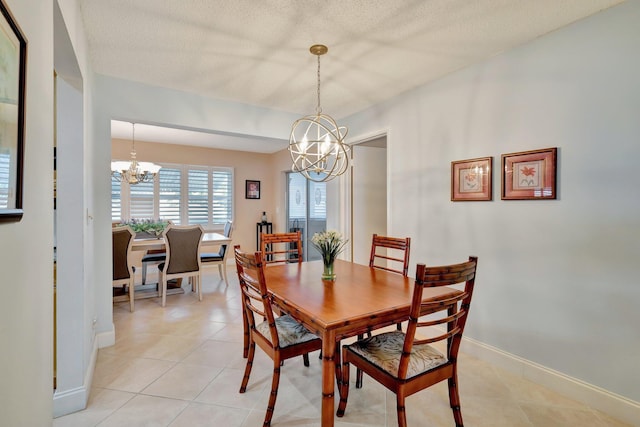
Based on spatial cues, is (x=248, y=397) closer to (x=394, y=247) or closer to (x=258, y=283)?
(x=258, y=283)

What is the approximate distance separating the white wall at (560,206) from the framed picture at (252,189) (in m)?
4.59

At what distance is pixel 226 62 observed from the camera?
2.56 m

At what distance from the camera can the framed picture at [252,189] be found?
6691mm

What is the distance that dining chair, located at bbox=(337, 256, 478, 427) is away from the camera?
1.37 m

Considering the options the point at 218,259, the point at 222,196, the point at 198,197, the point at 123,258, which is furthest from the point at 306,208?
the point at 123,258

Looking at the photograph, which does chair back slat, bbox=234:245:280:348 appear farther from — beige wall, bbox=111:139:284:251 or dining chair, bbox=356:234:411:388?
beige wall, bbox=111:139:284:251

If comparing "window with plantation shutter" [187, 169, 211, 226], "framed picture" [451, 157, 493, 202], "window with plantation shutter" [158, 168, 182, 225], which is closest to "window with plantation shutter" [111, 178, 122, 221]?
"window with plantation shutter" [158, 168, 182, 225]

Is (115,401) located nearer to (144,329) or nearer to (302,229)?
(144,329)

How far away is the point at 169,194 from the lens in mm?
5957

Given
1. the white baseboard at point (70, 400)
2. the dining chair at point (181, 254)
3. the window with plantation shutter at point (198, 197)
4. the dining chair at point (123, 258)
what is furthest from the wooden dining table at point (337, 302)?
the window with plantation shutter at point (198, 197)

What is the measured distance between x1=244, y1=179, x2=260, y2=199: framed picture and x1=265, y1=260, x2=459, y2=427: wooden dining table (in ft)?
15.0

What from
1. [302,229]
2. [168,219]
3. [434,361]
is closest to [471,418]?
[434,361]

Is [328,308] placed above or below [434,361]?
above

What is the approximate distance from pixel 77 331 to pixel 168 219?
14.5 feet
